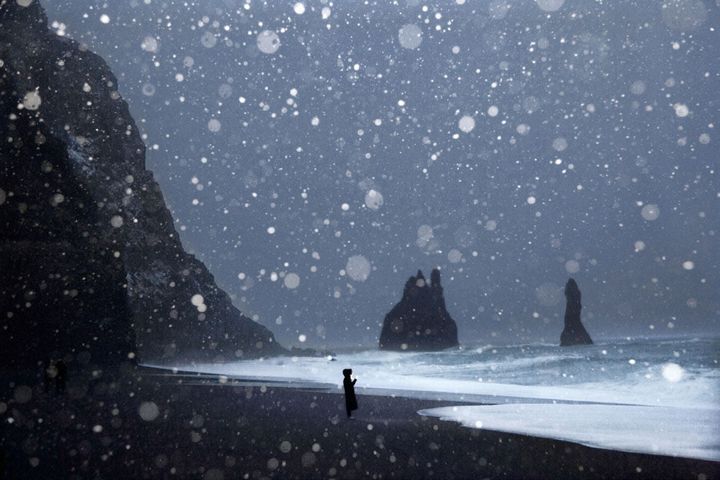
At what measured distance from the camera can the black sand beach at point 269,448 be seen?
380 inches

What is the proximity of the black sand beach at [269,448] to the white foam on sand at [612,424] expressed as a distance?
49.1 inches

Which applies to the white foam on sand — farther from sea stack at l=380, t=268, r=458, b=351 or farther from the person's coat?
sea stack at l=380, t=268, r=458, b=351

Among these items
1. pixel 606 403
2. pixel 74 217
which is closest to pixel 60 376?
pixel 74 217

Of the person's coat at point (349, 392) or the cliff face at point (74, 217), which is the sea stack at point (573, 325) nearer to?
the cliff face at point (74, 217)

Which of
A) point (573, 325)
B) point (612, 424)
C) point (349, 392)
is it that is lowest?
point (612, 424)

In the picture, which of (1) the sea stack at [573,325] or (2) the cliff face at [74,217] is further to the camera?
(1) the sea stack at [573,325]

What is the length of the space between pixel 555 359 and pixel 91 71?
67.6 metres

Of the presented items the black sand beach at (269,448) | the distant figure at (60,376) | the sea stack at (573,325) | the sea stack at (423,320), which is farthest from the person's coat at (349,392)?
the sea stack at (423,320)

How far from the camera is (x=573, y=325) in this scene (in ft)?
358

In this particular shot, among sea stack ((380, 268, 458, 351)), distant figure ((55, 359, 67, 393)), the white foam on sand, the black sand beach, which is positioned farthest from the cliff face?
sea stack ((380, 268, 458, 351))

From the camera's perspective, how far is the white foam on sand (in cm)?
1389

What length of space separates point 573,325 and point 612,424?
97988 mm

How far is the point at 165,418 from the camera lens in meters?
16.3

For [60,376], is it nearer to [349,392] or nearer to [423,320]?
[349,392]
